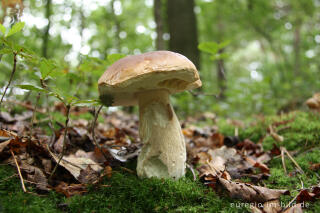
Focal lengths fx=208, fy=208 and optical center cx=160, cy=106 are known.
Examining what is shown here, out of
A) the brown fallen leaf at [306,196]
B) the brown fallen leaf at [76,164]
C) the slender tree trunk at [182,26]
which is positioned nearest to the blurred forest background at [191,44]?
the slender tree trunk at [182,26]

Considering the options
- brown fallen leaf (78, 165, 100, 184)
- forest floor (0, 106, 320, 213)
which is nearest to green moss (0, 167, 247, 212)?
forest floor (0, 106, 320, 213)

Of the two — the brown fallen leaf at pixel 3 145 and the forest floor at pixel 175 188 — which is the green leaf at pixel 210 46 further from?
the brown fallen leaf at pixel 3 145

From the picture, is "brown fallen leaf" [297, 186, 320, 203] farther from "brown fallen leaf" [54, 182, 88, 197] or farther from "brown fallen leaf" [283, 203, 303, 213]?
"brown fallen leaf" [54, 182, 88, 197]

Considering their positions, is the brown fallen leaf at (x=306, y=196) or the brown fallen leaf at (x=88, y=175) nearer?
the brown fallen leaf at (x=306, y=196)

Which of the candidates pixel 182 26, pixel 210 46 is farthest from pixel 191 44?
pixel 210 46

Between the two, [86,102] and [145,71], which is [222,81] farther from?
[86,102]

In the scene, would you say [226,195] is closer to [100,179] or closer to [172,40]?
[100,179]

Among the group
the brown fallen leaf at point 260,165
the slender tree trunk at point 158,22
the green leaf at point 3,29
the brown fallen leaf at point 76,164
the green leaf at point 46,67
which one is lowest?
the brown fallen leaf at point 260,165
